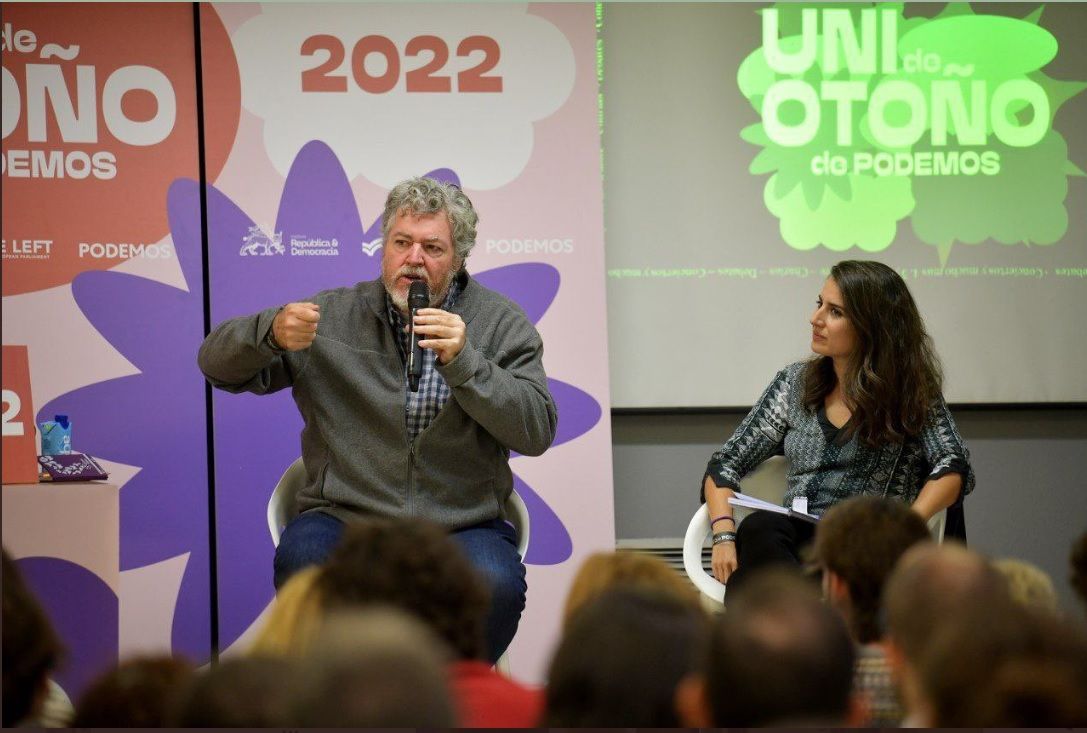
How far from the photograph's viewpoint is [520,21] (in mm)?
4406

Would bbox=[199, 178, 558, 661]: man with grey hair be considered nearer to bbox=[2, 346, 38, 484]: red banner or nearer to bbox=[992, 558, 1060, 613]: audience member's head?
bbox=[2, 346, 38, 484]: red banner

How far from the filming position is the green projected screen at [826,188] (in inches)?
180

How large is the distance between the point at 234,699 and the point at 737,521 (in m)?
2.42

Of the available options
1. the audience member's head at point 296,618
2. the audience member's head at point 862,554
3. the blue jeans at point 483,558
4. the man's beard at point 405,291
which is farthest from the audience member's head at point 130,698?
the man's beard at point 405,291

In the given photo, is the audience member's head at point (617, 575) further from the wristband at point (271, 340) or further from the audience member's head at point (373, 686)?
the wristband at point (271, 340)

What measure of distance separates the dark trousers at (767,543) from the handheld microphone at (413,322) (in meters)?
0.96

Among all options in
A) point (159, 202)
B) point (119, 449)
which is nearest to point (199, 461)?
point (119, 449)

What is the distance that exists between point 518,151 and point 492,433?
5.60 ft

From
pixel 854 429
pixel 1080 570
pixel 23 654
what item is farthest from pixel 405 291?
pixel 1080 570

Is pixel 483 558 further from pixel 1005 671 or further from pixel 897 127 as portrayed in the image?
pixel 897 127

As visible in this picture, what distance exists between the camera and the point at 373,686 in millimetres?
1017

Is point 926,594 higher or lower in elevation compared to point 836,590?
higher

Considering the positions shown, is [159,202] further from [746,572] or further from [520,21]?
[746,572]

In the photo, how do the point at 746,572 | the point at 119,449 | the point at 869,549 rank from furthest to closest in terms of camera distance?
the point at 119,449, the point at 746,572, the point at 869,549
